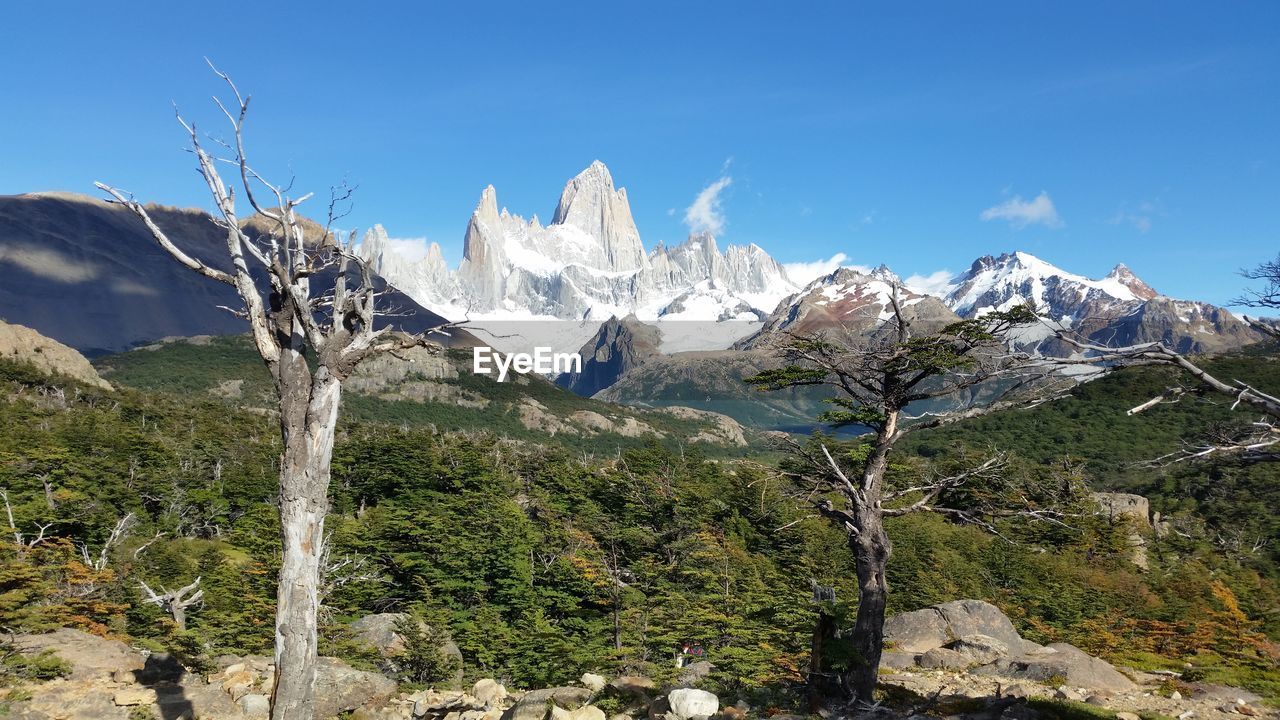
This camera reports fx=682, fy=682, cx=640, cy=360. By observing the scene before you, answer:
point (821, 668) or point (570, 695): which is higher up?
point (821, 668)

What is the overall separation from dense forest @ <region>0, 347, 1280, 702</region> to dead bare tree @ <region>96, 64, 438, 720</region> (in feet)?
7.96

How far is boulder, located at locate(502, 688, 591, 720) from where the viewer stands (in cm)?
1384

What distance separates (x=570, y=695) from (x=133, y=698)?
975 cm

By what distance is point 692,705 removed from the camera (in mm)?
13938

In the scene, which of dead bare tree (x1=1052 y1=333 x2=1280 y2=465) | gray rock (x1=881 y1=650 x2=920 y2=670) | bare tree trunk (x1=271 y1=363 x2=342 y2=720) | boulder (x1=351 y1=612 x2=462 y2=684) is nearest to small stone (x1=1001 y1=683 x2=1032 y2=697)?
gray rock (x1=881 y1=650 x2=920 y2=670)

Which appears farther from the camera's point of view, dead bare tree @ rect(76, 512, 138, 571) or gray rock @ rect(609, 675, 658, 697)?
dead bare tree @ rect(76, 512, 138, 571)

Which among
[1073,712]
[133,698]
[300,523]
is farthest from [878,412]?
[133,698]

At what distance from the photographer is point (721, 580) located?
37.9m

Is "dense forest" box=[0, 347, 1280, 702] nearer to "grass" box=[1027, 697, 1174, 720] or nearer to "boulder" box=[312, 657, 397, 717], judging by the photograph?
"boulder" box=[312, 657, 397, 717]

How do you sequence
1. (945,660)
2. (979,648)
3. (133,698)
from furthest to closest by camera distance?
(979,648) → (945,660) → (133,698)

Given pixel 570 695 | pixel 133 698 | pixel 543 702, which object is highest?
pixel 543 702

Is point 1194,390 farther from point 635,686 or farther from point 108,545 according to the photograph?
point 108,545

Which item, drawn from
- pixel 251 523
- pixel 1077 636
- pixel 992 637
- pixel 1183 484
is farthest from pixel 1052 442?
pixel 251 523

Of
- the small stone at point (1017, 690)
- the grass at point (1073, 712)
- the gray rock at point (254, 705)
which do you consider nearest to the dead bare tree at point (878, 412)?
the grass at point (1073, 712)
